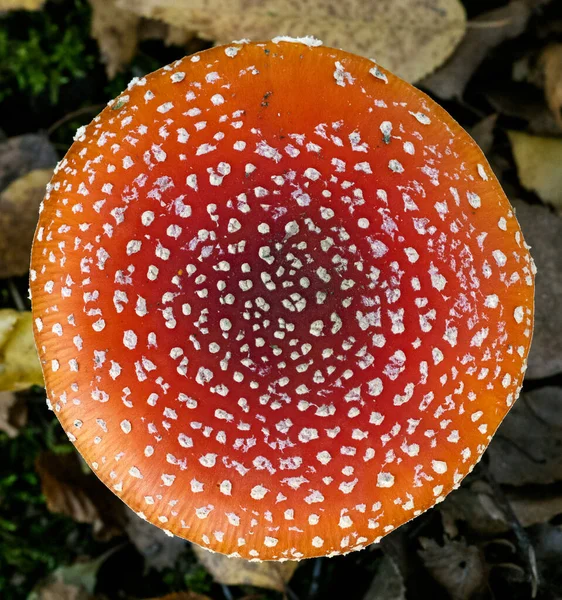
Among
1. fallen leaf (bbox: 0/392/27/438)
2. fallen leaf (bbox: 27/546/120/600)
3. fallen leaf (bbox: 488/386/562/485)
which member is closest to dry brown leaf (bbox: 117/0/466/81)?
fallen leaf (bbox: 488/386/562/485)

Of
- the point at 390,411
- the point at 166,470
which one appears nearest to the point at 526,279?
the point at 390,411

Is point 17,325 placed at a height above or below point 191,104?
below

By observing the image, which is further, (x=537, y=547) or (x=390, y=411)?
(x=537, y=547)

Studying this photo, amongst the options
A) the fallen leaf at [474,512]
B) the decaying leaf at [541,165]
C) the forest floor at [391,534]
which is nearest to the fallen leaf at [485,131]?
the forest floor at [391,534]

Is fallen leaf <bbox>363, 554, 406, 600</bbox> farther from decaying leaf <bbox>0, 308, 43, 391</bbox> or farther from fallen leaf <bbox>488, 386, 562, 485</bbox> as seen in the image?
decaying leaf <bbox>0, 308, 43, 391</bbox>

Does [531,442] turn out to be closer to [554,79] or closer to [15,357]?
[554,79]

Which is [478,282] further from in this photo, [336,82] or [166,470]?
[166,470]

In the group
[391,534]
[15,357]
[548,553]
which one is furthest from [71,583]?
[548,553]
